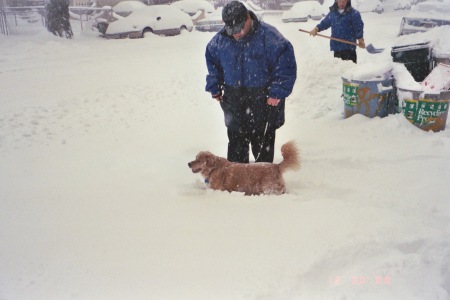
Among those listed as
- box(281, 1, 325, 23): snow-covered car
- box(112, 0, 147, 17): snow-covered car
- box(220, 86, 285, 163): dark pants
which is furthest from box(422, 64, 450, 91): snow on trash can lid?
box(112, 0, 147, 17): snow-covered car

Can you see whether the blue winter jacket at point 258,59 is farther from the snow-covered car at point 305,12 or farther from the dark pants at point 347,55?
the snow-covered car at point 305,12

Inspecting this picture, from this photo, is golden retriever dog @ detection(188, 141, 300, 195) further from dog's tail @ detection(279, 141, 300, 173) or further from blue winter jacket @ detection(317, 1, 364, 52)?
blue winter jacket @ detection(317, 1, 364, 52)

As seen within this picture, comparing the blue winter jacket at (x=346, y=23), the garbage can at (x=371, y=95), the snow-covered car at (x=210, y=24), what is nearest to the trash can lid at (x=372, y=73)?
the garbage can at (x=371, y=95)

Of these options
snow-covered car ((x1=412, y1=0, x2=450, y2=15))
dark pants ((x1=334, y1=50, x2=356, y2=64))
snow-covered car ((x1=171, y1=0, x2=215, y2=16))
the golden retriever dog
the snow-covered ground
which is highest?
snow-covered car ((x1=171, y1=0, x2=215, y2=16))

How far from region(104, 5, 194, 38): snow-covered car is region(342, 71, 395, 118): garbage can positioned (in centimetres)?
1105

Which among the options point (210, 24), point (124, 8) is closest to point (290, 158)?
point (210, 24)

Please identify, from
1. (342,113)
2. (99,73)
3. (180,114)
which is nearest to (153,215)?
(180,114)

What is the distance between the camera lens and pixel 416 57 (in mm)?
5430

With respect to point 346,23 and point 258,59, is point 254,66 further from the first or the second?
point 346,23

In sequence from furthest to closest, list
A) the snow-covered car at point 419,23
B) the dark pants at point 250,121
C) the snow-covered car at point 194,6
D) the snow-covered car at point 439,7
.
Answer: the snow-covered car at point 194,6 < the snow-covered car at point 419,23 < the snow-covered car at point 439,7 < the dark pants at point 250,121

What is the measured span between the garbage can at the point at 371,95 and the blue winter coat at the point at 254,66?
6.04ft

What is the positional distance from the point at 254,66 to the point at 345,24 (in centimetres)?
336

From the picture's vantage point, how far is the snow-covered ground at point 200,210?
202 cm

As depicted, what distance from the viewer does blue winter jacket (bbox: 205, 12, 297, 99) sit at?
3.00 metres
